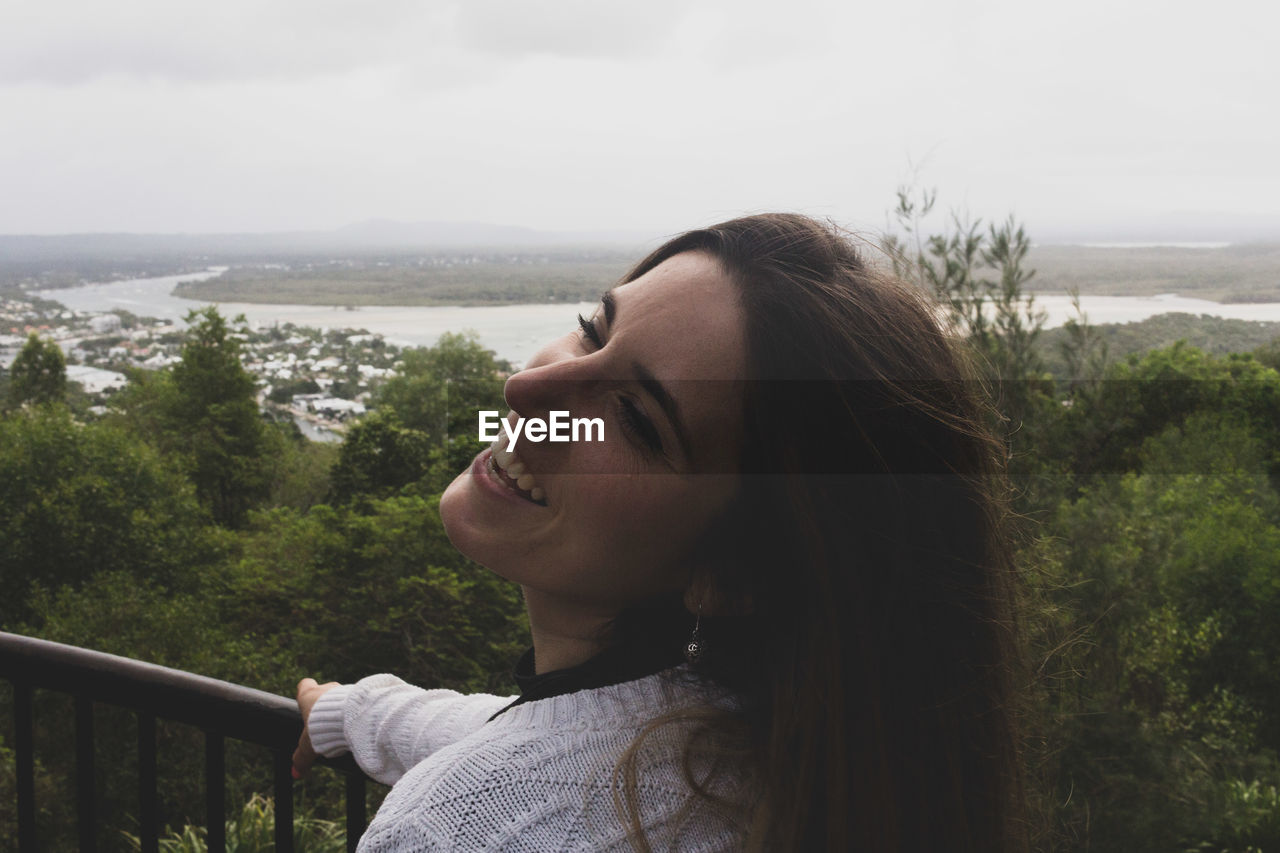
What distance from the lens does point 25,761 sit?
154 centimetres

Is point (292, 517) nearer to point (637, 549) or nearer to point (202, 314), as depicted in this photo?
point (202, 314)

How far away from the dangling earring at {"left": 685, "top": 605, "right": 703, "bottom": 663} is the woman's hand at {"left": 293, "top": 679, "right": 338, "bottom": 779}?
1.75 ft

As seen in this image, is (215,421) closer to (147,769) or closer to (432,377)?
(432,377)

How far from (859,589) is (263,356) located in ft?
115

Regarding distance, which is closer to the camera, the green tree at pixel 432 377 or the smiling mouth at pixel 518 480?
the smiling mouth at pixel 518 480

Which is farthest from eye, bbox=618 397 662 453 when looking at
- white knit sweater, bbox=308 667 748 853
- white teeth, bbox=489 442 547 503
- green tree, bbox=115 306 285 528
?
green tree, bbox=115 306 285 528

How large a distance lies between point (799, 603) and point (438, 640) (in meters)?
12.6

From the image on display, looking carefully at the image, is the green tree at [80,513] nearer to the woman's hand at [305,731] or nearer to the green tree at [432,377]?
the green tree at [432,377]

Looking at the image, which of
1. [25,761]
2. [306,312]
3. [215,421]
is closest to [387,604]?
[25,761]

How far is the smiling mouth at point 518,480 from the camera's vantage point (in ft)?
2.99

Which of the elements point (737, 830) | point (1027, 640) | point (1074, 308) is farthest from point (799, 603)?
point (1074, 308)

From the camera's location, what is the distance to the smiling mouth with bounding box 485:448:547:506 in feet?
2.99

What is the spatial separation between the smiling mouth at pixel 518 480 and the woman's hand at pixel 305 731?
0.43m

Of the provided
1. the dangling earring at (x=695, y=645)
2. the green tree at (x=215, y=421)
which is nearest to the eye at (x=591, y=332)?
the dangling earring at (x=695, y=645)
